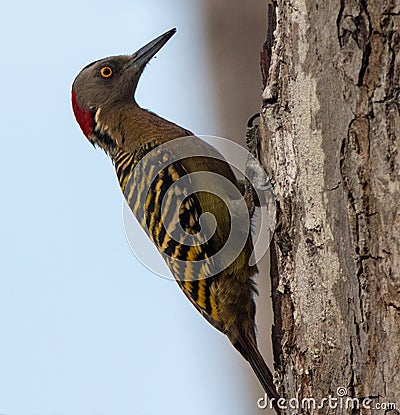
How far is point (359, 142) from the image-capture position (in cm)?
240

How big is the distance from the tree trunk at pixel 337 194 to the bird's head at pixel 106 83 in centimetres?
190

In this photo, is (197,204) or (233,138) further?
(233,138)

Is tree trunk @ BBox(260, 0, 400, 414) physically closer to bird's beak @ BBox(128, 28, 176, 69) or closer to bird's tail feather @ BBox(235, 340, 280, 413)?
bird's tail feather @ BBox(235, 340, 280, 413)

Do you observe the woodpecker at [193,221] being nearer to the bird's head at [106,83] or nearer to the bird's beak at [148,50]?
the bird's head at [106,83]

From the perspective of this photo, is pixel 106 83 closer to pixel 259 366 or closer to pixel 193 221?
pixel 193 221

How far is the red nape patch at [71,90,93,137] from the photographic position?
4727 millimetres

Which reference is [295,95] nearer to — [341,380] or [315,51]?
[315,51]

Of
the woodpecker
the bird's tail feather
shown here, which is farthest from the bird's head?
the bird's tail feather

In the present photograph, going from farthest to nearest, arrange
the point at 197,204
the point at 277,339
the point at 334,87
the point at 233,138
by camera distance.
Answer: the point at 233,138
the point at 197,204
the point at 277,339
the point at 334,87

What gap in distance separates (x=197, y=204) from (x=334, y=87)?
5.00 feet

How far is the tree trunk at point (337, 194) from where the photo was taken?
2318 mm

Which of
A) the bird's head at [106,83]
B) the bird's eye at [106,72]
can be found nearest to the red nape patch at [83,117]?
the bird's head at [106,83]

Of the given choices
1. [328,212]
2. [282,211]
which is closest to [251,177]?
[282,211]

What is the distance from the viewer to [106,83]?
4688mm
